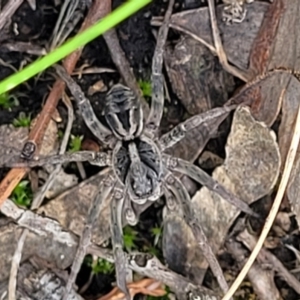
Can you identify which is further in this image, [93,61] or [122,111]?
[93,61]

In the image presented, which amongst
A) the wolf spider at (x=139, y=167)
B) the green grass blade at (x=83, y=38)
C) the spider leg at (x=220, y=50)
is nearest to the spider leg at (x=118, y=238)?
the wolf spider at (x=139, y=167)

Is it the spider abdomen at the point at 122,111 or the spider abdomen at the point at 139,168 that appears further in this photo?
the spider abdomen at the point at 139,168

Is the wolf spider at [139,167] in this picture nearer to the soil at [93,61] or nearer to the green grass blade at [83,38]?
the soil at [93,61]

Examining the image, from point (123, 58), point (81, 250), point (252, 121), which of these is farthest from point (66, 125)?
point (252, 121)

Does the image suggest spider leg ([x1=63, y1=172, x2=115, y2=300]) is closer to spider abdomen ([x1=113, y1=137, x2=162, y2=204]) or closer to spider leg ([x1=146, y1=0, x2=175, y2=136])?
spider abdomen ([x1=113, y1=137, x2=162, y2=204])

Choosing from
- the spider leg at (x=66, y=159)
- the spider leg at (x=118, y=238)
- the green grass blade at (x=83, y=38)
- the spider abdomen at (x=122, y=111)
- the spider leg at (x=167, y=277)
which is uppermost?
the green grass blade at (x=83, y=38)

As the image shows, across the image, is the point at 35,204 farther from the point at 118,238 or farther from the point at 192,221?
the point at 192,221

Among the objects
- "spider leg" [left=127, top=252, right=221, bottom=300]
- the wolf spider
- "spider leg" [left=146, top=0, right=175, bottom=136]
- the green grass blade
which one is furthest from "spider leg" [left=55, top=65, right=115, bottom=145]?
the green grass blade

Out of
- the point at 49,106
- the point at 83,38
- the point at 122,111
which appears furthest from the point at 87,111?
the point at 83,38
